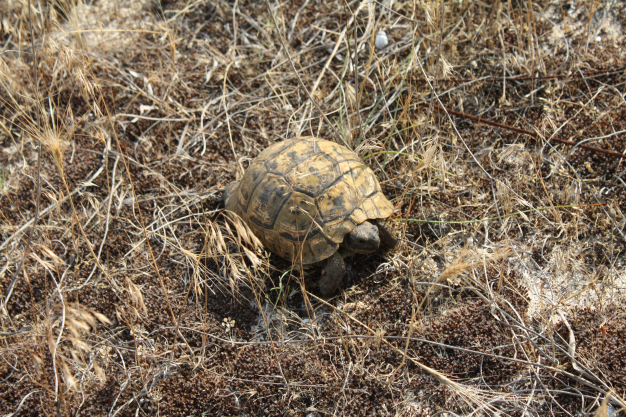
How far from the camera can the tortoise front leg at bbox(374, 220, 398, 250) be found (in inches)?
138

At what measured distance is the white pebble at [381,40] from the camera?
15.4ft

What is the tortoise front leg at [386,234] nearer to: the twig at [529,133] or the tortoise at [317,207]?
the tortoise at [317,207]

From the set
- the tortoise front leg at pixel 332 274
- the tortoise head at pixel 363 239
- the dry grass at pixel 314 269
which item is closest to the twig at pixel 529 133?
the dry grass at pixel 314 269

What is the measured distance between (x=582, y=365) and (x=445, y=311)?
978 mm

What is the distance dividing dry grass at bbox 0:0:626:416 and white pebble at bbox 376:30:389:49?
0.09m

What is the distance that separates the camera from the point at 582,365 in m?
2.89

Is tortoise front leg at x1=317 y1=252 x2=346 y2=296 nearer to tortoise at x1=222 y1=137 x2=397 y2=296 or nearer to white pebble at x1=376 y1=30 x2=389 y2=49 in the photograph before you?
tortoise at x1=222 y1=137 x2=397 y2=296

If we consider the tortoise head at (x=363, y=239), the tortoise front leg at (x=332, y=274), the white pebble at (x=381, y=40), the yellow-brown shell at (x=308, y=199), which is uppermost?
the white pebble at (x=381, y=40)

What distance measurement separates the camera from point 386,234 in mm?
3516

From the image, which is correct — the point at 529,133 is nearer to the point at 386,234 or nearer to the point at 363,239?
the point at 386,234

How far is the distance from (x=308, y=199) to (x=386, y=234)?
757 millimetres

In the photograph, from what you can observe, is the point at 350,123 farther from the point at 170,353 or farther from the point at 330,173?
the point at 170,353

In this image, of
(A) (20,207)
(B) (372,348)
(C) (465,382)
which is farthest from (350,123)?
(A) (20,207)

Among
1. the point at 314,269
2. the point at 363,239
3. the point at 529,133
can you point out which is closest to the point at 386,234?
the point at 363,239
